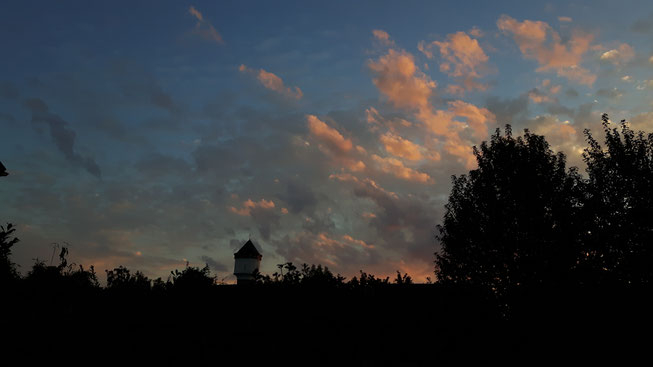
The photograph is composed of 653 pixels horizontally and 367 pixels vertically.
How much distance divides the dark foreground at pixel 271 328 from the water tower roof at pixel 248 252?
7140 cm

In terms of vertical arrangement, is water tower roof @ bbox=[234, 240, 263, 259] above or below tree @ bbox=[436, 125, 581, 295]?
above

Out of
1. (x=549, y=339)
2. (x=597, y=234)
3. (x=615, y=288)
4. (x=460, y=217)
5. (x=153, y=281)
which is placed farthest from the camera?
(x=460, y=217)

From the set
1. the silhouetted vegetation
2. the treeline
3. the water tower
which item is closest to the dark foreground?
the silhouetted vegetation

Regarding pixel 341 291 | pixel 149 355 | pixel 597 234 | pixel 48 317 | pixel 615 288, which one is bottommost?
pixel 149 355

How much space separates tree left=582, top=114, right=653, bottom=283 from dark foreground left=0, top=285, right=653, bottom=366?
835 inches

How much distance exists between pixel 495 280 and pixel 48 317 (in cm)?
2823

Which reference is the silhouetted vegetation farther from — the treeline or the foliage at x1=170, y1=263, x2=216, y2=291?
the treeline

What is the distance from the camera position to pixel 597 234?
2503cm

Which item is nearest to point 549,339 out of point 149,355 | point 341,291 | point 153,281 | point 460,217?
point 341,291

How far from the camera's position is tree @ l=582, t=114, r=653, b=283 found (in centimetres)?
2319

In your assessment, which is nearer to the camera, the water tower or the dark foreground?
the dark foreground

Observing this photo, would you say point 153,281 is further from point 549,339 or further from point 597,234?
point 597,234

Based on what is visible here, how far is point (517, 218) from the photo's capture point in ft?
86.6

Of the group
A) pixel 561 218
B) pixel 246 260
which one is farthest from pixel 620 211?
pixel 246 260
